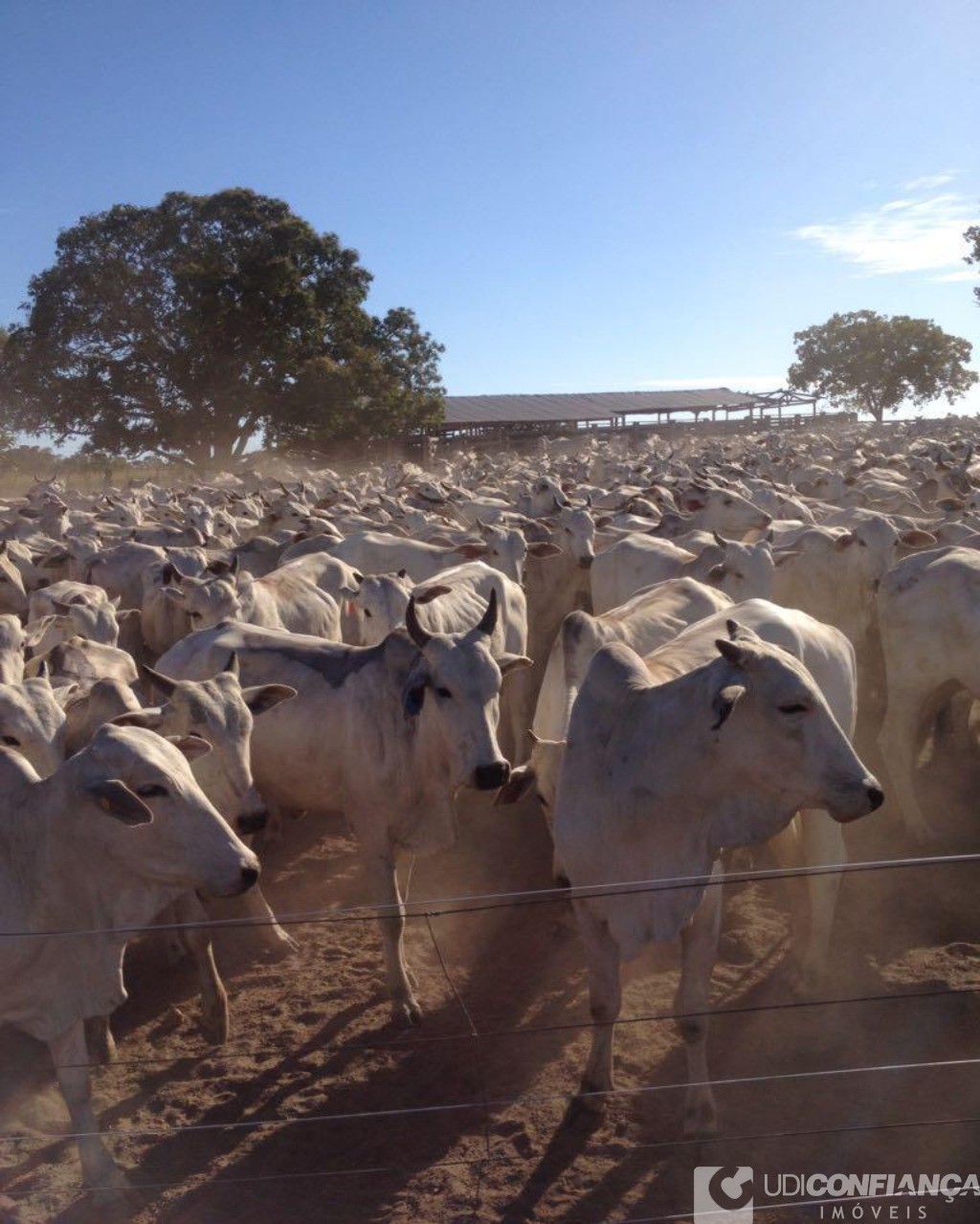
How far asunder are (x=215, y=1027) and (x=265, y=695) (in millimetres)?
1557

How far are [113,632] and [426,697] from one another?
4590mm

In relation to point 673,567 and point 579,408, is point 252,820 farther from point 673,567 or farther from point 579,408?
point 579,408

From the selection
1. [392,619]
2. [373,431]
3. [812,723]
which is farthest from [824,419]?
[812,723]

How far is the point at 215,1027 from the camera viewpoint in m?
5.20

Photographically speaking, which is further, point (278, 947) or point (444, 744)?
point (278, 947)

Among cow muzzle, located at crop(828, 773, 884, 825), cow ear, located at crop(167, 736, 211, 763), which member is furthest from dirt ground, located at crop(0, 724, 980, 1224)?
cow ear, located at crop(167, 736, 211, 763)

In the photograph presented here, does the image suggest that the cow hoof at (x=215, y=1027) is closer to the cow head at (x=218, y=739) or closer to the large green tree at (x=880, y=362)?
the cow head at (x=218, y=739)

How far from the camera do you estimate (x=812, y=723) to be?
4020 mm

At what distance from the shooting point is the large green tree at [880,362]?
7750 cm

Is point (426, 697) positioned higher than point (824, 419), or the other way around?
point (824, 419)

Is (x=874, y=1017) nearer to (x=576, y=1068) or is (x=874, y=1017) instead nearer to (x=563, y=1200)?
(x=576, y=1068)

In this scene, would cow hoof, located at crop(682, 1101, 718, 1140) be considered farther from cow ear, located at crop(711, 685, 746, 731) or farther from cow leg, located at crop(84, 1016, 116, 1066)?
cow leg, located at crop(84, 1016, 116, 1066)

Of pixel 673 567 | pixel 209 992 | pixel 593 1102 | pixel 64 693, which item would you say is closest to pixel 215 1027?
pixel 209 992

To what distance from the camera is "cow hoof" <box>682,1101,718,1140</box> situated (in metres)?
4.26
